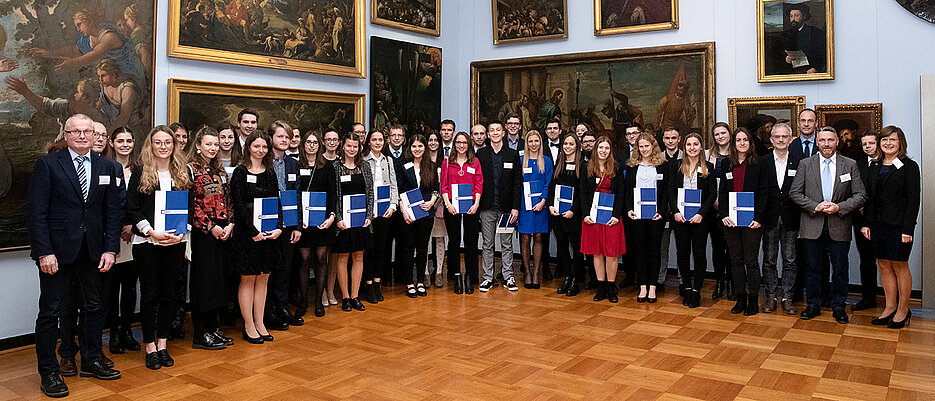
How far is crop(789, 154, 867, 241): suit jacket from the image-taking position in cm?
747

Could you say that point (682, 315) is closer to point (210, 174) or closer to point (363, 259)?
point (363, 259)

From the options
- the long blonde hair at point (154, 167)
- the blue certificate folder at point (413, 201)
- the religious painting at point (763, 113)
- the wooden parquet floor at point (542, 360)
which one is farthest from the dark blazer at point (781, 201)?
the long blonde hair at point (154, 167)

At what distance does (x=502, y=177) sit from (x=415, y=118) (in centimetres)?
349

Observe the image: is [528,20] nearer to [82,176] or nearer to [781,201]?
[781,201]

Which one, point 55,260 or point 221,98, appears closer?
point 55,260

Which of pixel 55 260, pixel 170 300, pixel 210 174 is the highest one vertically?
pixel 210 174

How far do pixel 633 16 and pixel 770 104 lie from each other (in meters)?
2.73

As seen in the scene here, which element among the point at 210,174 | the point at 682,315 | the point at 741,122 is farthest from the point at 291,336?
the point at 741,122

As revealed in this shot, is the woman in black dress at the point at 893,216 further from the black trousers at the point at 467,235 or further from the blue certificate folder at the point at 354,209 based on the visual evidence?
the blue certificate folder at the point at 354,209

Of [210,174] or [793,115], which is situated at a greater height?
[793,115]

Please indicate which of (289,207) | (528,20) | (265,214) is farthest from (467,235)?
(528,20)

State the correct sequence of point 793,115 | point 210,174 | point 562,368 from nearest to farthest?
point 562,368 → point 210,174 → point 793,115

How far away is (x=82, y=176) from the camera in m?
5.43

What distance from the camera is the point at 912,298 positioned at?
906 cm
